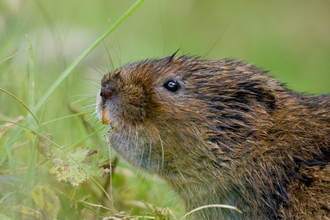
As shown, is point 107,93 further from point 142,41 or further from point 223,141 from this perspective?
point 142,41

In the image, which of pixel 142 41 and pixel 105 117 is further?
pixel 142 41

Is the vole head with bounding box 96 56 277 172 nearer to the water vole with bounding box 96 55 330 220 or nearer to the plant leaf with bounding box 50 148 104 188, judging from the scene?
the water vole with bounding box 96 55 330 220

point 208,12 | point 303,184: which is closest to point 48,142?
point 303,184

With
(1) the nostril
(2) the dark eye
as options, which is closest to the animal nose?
(1) the nostril

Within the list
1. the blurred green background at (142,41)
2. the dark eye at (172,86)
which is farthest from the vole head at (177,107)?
the blurred green background at (142,41)

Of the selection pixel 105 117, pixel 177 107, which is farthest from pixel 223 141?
pixel 105 117

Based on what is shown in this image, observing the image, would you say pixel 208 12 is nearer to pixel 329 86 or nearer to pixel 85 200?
pixel 329 86

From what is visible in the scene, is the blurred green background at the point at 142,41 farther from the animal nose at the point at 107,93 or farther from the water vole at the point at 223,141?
the water vole at the point at 223,141
